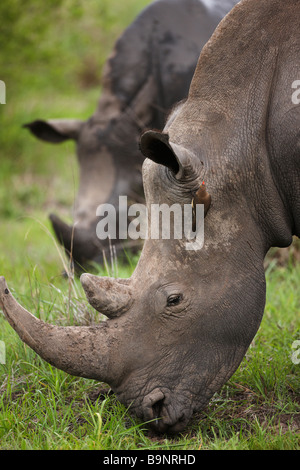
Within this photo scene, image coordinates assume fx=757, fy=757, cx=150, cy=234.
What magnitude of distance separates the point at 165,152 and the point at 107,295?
699 millimetres

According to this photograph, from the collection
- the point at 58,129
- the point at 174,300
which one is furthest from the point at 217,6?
the point at 174,300

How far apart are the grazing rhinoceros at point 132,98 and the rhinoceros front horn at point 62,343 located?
2920mm

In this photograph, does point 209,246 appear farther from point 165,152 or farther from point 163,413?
point 163,413

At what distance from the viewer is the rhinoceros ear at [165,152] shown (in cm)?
327

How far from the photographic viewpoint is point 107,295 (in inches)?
136

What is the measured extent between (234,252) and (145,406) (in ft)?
2.70

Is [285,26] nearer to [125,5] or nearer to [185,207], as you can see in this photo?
[185,207]

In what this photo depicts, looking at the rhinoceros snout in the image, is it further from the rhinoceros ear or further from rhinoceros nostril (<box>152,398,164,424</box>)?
the rhinoceros ear

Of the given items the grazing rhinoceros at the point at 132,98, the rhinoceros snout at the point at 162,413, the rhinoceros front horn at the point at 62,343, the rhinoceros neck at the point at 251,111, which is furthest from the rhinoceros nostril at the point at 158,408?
the grazing rhinoceros at the point at 132,98

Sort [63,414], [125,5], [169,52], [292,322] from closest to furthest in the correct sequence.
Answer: [63,414] < [292,322] < [169,52] < [125,5]

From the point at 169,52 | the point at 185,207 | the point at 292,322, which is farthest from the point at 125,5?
the point at 185,207

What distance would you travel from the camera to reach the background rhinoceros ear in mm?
6906

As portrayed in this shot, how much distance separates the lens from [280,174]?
11.8ft
